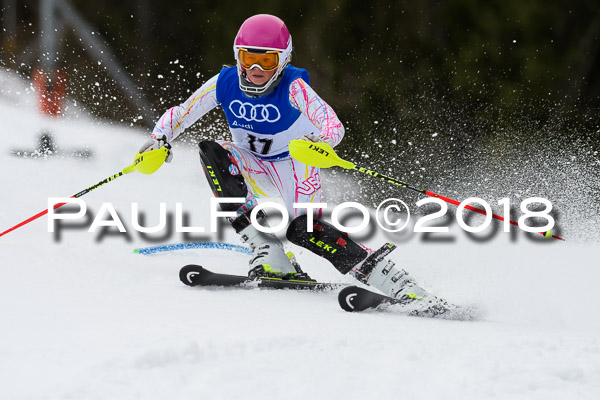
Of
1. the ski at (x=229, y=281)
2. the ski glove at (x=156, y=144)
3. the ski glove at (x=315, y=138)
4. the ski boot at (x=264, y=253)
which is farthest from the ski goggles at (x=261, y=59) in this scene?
the ski at (x=229, y=281)

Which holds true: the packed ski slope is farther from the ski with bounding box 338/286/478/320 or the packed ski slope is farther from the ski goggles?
the ski goggles

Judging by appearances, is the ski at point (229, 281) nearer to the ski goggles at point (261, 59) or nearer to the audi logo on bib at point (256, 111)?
the audi logo on bib at point (256, 111)

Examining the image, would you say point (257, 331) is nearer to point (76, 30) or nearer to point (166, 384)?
point (166, 384)

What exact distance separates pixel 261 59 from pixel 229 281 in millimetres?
940

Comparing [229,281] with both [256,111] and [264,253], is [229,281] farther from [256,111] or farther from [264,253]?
[256,111]

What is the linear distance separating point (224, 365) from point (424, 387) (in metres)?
0.49

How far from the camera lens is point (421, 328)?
90.5 inches

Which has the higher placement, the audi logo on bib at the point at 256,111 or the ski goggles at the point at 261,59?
the ski goggles at the point at 261,59

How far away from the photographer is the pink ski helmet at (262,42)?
9.69 feet

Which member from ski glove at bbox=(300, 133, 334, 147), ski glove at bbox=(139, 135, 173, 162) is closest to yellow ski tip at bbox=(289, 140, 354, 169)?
ski glove at bbox=(300, 133, 334, 147)

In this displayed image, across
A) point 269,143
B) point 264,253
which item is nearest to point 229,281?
point 264,253

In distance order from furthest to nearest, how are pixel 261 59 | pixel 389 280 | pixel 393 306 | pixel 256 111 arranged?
pixel 256 111 → pixel 261 59 → pixel 389 280 → pixel 393 306

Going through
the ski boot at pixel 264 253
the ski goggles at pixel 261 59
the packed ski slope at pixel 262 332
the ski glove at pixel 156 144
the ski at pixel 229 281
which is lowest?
the packed ski slope at pixel 262 332

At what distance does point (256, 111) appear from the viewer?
3.10 meters
